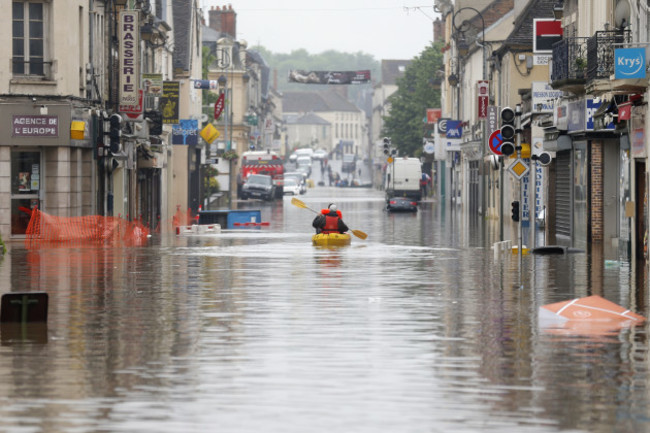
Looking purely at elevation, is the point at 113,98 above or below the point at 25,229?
above

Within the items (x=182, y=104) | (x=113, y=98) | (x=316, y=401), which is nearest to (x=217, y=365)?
(x=316, y=401)

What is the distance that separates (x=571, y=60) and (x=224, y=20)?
317ft

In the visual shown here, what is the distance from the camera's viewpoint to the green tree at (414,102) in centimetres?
11962

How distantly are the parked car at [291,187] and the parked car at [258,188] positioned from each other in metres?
21.5

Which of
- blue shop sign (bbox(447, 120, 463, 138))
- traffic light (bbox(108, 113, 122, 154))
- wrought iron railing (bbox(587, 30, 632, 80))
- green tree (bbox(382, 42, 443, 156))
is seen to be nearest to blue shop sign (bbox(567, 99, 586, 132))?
wrought iron railing (bbox(587, 30, 632, 80))

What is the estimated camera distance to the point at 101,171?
44.3 metres

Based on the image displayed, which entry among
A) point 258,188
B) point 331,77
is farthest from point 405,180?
point 331,77

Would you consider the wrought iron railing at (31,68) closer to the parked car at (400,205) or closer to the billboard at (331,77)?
the parked car at (400,205)

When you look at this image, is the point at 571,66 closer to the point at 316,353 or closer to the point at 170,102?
the point at 316,353

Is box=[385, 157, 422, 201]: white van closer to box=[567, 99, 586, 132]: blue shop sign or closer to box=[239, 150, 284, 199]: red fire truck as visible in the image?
box=[239, 150, 284, 199]: red fire truck

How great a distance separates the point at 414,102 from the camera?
401ft

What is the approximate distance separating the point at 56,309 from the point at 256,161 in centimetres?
9023

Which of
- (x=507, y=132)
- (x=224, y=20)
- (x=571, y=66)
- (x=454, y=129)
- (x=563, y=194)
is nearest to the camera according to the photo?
(x=507, y=132)

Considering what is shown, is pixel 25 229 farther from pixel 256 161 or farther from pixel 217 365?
pixel 256 161
